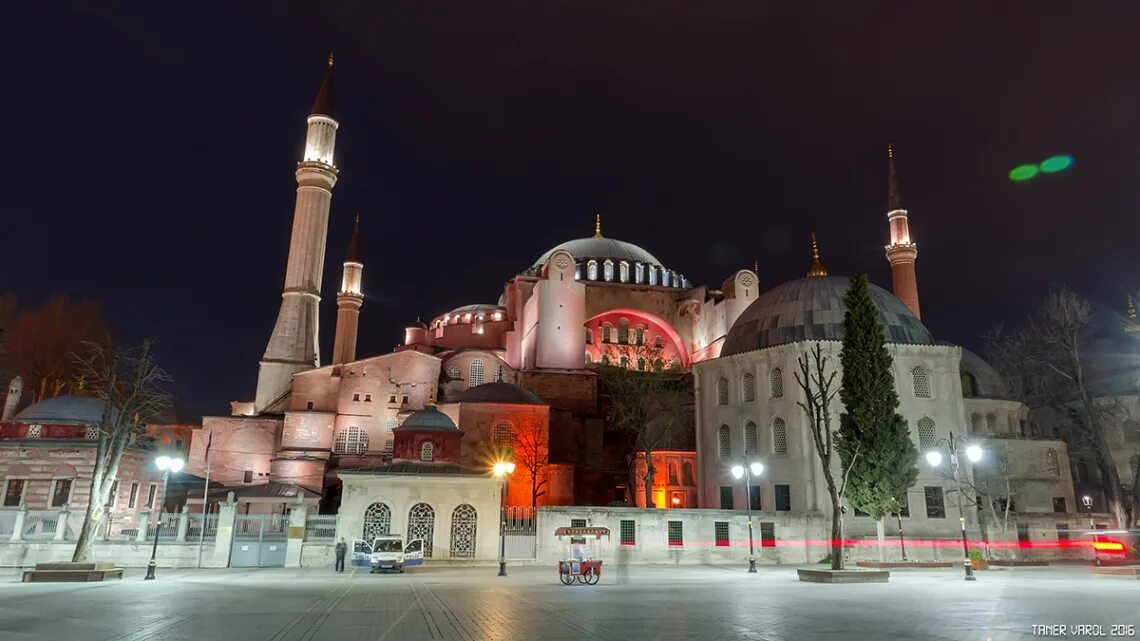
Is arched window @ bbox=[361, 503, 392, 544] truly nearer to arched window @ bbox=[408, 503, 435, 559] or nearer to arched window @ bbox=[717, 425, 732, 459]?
arched window @ bbox=[408, 503, 435, 559]

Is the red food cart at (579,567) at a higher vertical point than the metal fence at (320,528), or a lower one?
lower

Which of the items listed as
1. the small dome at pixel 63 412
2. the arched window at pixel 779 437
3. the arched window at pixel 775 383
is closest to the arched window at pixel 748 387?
the arched window at pixel 775 383

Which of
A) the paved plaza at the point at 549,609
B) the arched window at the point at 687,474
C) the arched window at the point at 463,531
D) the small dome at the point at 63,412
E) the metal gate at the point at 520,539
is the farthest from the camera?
the arched window at the point at 687,474

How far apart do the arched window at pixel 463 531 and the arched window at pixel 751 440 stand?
15457 millimetres

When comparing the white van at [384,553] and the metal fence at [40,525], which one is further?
the metal fence at [40,525]

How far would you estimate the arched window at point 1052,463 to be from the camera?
39.9 metres

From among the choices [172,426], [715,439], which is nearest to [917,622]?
[715,439]

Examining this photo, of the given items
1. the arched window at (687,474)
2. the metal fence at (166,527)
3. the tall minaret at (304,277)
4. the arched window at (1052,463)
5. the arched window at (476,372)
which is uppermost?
the tall minaret at (304,277)

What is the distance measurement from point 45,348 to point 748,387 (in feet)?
150

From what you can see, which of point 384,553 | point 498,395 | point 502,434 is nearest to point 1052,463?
point 502,434

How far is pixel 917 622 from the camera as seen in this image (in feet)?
33.3

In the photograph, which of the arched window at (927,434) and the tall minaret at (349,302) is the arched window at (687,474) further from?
the tall minaret at (349,302)

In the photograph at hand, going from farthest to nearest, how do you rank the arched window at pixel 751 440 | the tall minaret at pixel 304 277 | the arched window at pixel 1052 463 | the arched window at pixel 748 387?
the tall minaret at pixel 304 277 < the arched window at pixel 1052 463 < the arched window at pixel 748 387 < the arched window at pixel 751 440

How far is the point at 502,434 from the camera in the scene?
40.3 metres
